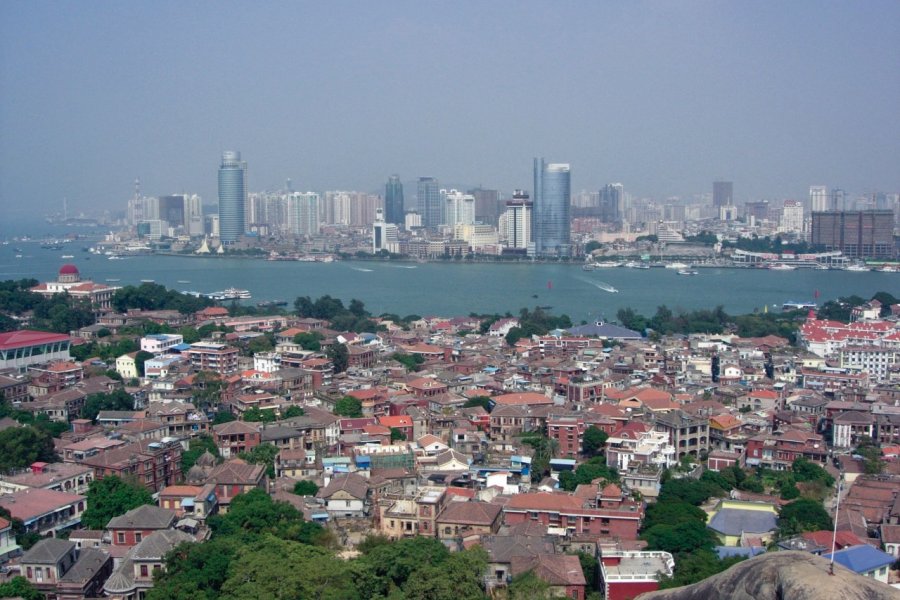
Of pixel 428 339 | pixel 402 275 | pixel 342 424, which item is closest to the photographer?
pixel 342 424

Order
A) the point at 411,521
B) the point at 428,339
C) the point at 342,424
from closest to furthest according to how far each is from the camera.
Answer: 1. the point at 411,521
2. the point at 342,424
3. the point at 428,339

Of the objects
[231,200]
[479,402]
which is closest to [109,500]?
[479,402]

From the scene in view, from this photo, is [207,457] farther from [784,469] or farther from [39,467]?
[784,469]

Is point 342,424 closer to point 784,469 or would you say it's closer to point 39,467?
point 39,467

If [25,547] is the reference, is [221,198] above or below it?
above

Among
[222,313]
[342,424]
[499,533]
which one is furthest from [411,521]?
[222,313]

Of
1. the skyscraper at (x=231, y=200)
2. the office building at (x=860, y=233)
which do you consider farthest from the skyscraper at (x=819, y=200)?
the skyscraper at (x=231, y=200)

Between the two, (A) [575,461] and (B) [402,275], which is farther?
(B) [402,275]
